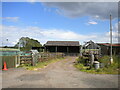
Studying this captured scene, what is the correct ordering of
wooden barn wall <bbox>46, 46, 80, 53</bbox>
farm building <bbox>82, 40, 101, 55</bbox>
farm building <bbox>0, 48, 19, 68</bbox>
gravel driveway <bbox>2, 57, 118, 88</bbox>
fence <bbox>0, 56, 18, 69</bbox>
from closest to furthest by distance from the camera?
gravel driveway <bbox>2, 57, 118, 88</bbox>
fence <bbox>0, 56, 18, 69</bbox>
farm building <bbox>0, 48, 19, 68</bbox>
farm building <bbox>82, 40, 101, 55</bbox>
wooden barn wall <bbox>46, 46, 80, 53</bbox>

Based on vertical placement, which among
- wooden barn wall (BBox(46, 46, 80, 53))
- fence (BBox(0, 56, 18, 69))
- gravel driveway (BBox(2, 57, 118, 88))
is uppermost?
wooden barn wall (BBox(46, 46, 80, 53))

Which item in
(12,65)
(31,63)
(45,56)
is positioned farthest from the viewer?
(45,56)

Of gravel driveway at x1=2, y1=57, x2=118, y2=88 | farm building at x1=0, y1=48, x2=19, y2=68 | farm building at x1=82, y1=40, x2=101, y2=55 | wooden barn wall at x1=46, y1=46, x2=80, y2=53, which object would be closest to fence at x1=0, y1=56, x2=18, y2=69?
farm building at x1=0, y1=48, x2=19, y2=68

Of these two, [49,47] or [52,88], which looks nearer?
[52,88]

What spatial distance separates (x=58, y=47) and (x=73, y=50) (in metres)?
4.29

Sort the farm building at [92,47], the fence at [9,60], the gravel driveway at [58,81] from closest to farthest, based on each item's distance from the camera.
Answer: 1. the gravel driveway at [58,81]
2. the fence at [9,60]
3. the farm building at [92,47]

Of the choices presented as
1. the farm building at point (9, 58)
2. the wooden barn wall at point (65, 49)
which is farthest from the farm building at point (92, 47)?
the farm building at point (9, 58)

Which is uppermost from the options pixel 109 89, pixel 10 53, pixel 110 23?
pixel 110 23

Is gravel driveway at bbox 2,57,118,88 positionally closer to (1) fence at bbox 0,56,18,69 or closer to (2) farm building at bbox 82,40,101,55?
(1) fence at bbox 0,56,18,69

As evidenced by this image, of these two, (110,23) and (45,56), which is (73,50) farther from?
(110,23)

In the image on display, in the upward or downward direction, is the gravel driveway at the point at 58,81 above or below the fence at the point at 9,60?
below

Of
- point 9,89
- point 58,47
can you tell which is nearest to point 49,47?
point 58,47

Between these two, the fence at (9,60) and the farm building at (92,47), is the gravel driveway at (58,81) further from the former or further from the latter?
the farm building at (92,47)

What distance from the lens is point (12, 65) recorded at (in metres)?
14.0
